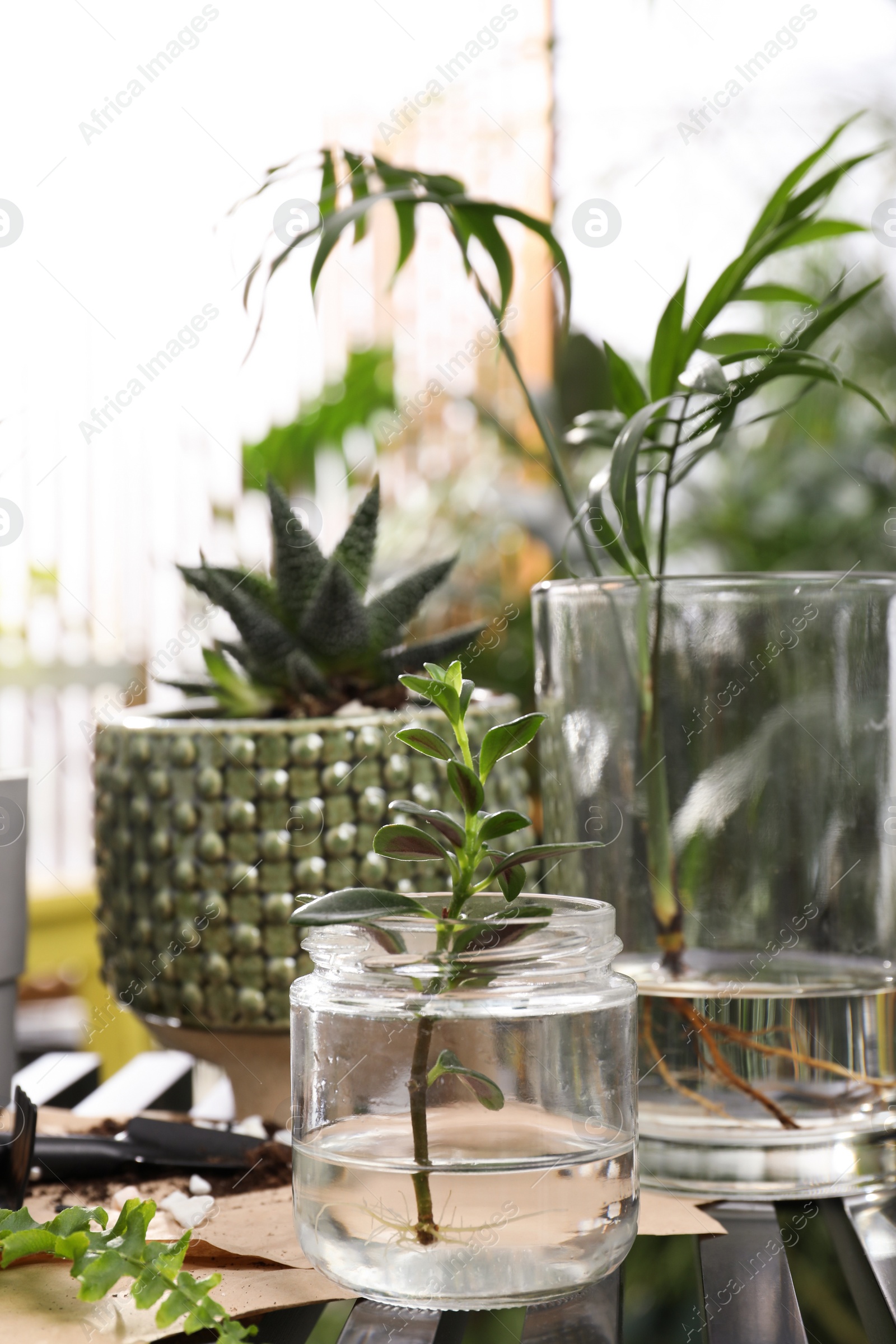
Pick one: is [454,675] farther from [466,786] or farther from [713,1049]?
[713,1049]

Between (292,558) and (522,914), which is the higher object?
(292,558)

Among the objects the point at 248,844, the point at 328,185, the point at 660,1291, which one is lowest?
the point at 660,1291

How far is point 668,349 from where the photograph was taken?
554 millimetres

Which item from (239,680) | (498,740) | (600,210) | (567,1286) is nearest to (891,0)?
(600,210)

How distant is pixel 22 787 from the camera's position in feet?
1.77

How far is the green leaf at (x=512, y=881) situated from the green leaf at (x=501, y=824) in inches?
0.6

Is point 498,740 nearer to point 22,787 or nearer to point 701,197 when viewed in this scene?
point 22,787

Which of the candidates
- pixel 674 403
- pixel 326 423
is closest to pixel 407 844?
pixel 674 403

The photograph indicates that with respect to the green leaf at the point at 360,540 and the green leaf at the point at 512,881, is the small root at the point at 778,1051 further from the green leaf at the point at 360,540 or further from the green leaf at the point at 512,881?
the green leaf at the point at 360,540

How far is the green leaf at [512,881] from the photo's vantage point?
1.30 feet

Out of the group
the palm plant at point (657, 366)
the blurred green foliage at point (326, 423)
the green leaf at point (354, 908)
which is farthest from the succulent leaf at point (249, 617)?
the blurred green foliage at point (326, 423)

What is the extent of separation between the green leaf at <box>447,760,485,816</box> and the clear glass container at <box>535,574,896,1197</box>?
0.15m

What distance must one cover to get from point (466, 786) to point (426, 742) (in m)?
0.02

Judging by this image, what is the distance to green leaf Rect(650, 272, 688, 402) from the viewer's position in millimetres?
537
